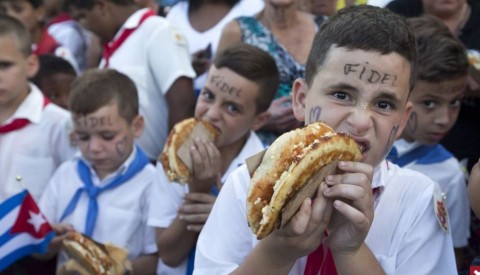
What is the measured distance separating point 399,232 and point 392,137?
289 mm

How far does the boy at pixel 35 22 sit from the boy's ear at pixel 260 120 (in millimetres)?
3059

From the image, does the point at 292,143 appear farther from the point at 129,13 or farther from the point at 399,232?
the point at 129,13

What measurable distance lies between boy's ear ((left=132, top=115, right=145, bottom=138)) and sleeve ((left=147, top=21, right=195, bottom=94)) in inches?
11.3

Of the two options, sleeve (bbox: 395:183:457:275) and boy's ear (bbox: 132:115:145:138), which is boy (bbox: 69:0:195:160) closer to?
boy's ear (bbox: 132:115:145:138)

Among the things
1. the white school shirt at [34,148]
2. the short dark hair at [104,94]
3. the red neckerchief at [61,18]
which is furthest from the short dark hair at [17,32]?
the red neckerchief at [61,18]

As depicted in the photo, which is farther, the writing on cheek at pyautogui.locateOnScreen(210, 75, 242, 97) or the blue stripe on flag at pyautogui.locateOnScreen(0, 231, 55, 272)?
the blue stripe on flag at pyautogui.locateOnScreen(0, 231, 55, 272)

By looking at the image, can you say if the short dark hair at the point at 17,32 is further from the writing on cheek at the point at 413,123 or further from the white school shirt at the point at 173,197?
the writing on cheek at the point at 413,123

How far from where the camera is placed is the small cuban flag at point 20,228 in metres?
4.08

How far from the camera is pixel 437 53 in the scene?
3811 mm

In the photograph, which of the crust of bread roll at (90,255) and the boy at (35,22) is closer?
the crust of bread roll at (90,255)

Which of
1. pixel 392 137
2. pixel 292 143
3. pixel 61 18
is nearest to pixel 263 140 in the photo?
pixel 392 137

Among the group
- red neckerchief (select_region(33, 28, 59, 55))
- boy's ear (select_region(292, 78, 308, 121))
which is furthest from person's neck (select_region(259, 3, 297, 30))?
red neckerchief (select_region(33, 28, 59, 55))

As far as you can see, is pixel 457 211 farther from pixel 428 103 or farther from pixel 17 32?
pixel 17 32

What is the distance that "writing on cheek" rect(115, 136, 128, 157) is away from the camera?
4.35 metres
